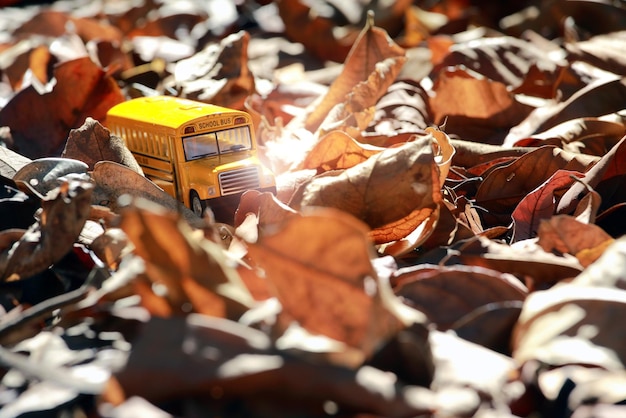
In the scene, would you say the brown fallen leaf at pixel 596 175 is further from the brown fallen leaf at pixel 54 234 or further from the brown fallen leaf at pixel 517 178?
the brown fallen leaf at pixel 54 234

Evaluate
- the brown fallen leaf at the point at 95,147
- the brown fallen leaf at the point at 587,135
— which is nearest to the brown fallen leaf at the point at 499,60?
the brown fallen leaf at the point at 587,135

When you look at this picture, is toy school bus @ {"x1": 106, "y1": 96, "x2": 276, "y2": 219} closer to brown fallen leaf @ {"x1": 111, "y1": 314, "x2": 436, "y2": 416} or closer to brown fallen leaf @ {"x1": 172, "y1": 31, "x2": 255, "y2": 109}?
brown fallen leaf @ {"x1": 172, "y1": 31, "x2": 255, "y2": 109}

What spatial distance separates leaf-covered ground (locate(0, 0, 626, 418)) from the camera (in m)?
0.52

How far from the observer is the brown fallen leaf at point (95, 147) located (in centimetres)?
97

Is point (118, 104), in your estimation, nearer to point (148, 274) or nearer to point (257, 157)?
point (257, 157)

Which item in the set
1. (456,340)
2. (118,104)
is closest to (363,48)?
(118,104)

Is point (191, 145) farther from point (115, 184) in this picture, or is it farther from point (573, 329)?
point (573, 329)

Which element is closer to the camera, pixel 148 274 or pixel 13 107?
pixel 148 274

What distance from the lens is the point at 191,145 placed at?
1.22 metres

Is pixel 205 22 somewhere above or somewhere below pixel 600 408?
below

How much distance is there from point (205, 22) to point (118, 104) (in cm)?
101

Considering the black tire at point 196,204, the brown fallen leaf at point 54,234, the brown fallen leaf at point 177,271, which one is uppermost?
the brown fallen leaf at point 177,271

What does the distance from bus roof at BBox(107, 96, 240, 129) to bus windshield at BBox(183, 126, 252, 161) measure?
3 centimetres

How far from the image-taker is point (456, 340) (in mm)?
601
